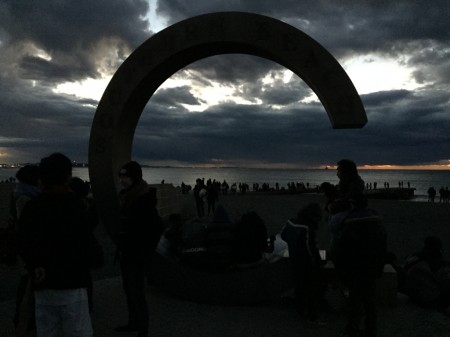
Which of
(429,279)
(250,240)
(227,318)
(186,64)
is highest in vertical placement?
(186,64)

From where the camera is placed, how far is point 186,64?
22.0 feet

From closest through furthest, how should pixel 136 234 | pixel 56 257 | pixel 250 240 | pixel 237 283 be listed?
pixel 56 257 < pixel 136 234 < pixel 250 240 < pixel 237 283

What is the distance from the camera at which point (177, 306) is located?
579 centimetres

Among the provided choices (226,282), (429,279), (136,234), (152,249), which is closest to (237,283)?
(226,282)

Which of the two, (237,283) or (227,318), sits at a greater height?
(237,283)

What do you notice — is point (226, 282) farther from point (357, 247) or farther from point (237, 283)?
point (357, 247)

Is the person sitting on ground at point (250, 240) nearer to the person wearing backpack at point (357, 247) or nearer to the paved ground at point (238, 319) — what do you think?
the paved ground at point (238, 319)

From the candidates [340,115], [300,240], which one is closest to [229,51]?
[340,115]

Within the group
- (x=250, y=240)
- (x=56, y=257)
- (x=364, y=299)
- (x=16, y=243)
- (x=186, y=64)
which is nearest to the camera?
(x=56, y=257)

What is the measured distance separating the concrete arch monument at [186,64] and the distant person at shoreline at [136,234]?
2129 mm

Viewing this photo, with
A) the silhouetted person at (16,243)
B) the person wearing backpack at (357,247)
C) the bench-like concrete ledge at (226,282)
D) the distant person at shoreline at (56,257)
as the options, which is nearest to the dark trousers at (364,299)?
the person wearing backpack at (357,247)

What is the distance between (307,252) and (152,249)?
1.94 meters

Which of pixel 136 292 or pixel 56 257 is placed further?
pixel 136 292

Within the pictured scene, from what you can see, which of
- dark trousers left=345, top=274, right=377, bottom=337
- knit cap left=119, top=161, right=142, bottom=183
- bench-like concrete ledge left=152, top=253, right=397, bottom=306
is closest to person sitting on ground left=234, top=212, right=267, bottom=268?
bench-like concrete ledge left=152, top=253, right=397, bottom=306
